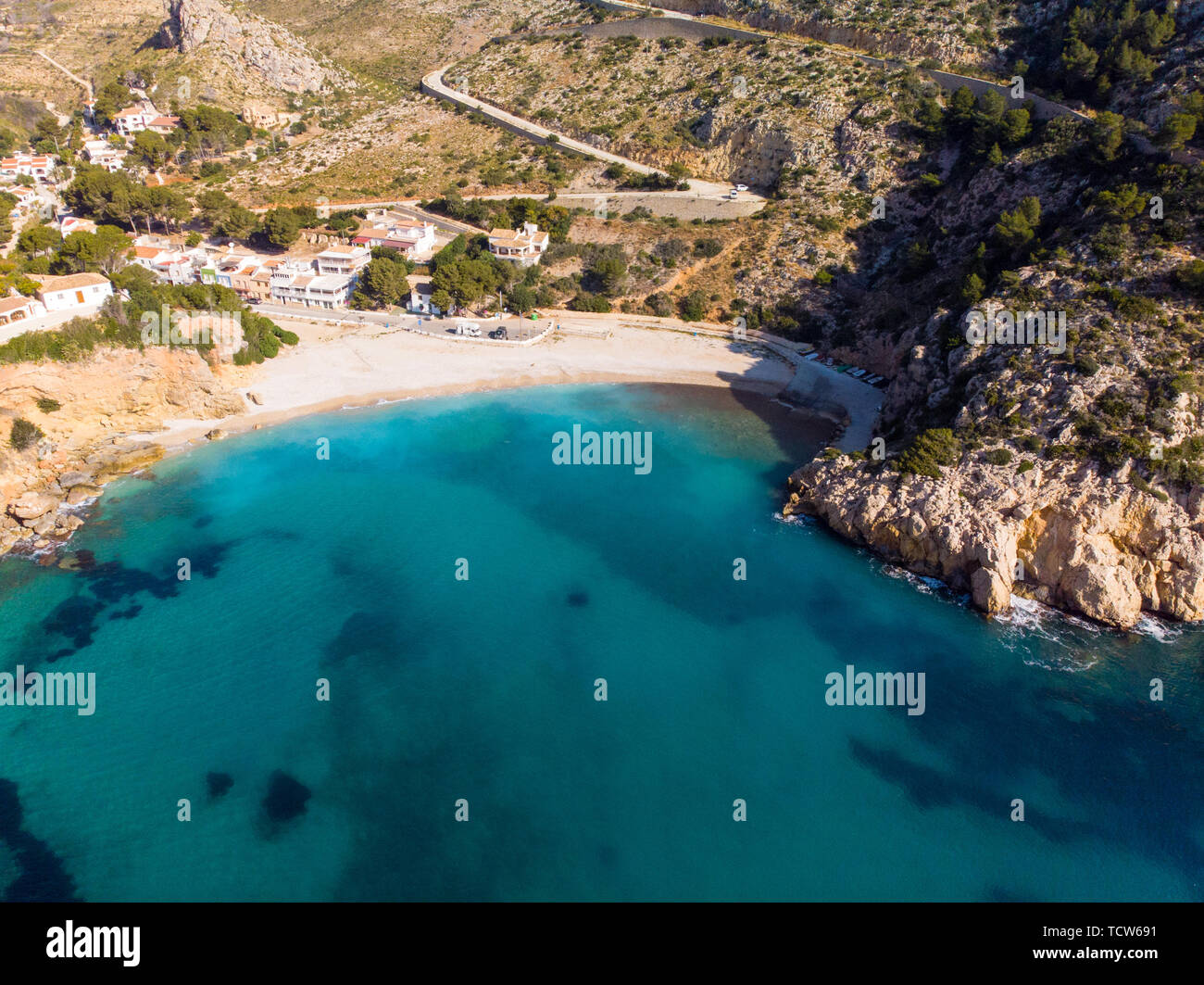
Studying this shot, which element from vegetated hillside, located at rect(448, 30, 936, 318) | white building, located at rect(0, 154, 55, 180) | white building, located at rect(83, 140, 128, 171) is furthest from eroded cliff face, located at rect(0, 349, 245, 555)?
white building, located at rect(0, 154, 55, 180)

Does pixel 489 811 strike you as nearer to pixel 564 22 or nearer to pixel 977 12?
pixel 977 12

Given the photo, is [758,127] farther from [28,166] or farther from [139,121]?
[28,166]

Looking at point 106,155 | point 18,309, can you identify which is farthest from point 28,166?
point 18,309

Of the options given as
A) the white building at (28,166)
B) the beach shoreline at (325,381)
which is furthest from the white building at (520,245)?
the white building at (28,166)

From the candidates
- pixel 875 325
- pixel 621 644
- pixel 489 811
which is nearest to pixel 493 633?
pixel 621 644

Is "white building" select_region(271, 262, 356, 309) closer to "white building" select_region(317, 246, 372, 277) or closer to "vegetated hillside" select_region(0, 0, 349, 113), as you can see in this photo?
"white building" select_region(317, 246, 372, 277)
